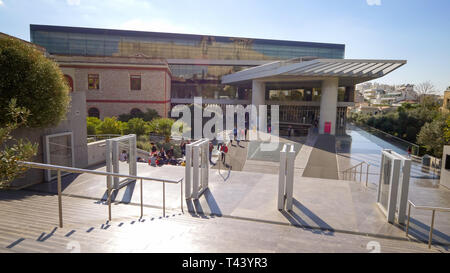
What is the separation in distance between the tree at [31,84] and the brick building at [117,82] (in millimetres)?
20737

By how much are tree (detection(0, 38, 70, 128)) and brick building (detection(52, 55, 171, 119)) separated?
68.0ft

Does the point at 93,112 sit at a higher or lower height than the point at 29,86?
lower

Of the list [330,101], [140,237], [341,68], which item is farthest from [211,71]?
[140,237]

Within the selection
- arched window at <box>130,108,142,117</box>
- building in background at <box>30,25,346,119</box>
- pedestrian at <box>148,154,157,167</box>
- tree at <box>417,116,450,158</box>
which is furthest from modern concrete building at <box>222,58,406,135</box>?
pedestrian at <box>148,154,157,167</box>

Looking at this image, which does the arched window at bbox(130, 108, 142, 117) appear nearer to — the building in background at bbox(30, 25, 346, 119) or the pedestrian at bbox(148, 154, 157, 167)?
the pedestrian at bbox(148, 154, 157, 167)

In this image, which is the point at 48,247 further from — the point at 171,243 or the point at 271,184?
the point at 271,184

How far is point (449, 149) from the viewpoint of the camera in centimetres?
1200

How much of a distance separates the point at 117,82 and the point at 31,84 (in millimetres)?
21822

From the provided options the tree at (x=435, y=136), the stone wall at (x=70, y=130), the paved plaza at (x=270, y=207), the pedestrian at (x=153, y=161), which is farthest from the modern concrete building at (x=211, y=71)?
the stone wall at (x=70, y=130)

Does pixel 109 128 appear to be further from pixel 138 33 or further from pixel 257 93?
pixel 138 33

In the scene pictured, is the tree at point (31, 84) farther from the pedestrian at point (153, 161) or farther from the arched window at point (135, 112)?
the arched window at point (135, 112)

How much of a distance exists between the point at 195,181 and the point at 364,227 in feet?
15.0

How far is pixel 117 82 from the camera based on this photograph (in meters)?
28.9

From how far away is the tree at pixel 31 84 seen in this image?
7750 mm
